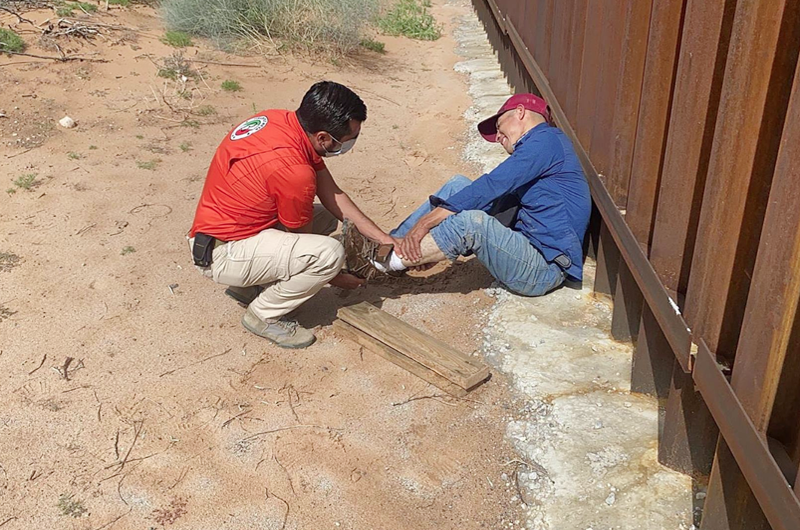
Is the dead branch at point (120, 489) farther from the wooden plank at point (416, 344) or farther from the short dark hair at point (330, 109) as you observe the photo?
the short dark hair at point (330, 109)

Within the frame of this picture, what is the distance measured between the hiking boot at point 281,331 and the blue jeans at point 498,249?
841 mm

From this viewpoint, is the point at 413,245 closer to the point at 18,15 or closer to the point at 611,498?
the point at 611,498

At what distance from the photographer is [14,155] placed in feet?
20.5

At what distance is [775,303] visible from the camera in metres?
1.91

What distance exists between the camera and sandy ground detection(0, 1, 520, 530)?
9.70 ft

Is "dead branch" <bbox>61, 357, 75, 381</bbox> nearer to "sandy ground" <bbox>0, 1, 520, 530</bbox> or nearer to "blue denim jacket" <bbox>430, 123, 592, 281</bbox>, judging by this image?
"sandy ground" <bbox>0, 1, 520, 530</bbox>

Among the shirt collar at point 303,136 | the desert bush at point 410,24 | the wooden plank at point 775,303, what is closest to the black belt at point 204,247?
the shirt collar at point 303,136

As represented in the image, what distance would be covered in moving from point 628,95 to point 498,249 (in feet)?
3.22

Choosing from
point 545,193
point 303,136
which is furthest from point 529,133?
point 303,136

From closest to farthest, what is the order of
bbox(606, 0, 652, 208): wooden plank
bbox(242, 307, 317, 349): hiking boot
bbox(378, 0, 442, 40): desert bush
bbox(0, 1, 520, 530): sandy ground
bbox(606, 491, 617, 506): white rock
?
bbox(606, 491, 617, 506): white rock < bbox(0, 1, 520, 530): sandy ground < bbox(606, 0, 652, 208): wooden plank < bbox(242, 307, 317, 349): hiking boot < bbox(378, 0, 442, 40): desert bush

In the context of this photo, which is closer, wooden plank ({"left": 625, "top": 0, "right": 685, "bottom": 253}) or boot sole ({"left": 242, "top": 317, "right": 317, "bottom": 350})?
wooden plank ({"left": 625, "top": 0, "right": 685, "bottom": 253})

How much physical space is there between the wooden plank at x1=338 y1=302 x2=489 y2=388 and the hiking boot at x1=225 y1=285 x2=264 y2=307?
21.2 inches

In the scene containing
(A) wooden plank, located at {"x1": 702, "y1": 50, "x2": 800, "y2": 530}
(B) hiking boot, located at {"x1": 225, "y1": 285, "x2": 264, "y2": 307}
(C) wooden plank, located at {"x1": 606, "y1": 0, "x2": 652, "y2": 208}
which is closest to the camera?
(A) wooden plank, located at {"x1": 702, "y1": 50, "x2": 800, "y2": 530}

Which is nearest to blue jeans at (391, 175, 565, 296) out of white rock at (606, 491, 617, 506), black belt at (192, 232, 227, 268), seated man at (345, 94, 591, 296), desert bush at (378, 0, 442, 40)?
seated man at (345, 94, 591, 296)
